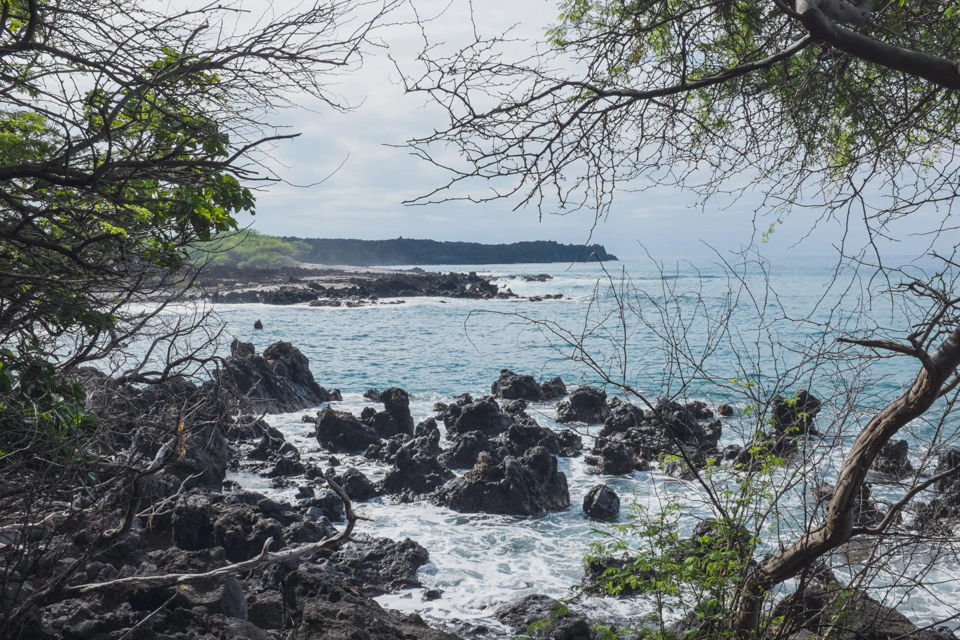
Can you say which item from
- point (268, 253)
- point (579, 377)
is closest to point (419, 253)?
point (268, 253)

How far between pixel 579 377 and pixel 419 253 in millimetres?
121239

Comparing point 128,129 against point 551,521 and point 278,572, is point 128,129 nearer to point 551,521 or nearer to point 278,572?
point 278,572

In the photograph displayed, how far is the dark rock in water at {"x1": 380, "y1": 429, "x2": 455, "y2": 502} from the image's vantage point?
39.7ft

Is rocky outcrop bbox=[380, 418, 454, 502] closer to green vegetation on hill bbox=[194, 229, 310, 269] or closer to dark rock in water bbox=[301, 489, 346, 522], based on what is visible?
dark rock in water bbox=[301, 489, 346, 522]

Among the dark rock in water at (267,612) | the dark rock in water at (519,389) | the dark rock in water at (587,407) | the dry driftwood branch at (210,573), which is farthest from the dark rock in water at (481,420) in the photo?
the dry driftwood branch at (210,573)

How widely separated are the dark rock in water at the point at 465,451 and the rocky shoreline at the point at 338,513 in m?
0.03

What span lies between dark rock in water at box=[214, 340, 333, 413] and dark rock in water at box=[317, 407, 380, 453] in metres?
2.98

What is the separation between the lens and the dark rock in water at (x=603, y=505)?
10.9 meters

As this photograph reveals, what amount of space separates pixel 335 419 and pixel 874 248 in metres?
13.4

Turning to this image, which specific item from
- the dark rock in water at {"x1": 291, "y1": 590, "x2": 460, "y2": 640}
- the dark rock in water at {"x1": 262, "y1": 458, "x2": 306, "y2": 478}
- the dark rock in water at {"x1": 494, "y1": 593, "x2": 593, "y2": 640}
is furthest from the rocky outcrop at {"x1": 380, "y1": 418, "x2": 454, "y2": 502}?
the dark rock in water at {"x1": 291, "y1": 590, "x2": 460, "y2": 640}

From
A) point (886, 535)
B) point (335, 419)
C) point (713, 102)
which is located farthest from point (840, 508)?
point (335, 419)

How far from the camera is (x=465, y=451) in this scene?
44.9ft

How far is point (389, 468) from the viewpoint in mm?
13781

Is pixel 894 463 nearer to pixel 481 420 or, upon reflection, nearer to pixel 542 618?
pixel 542 618
